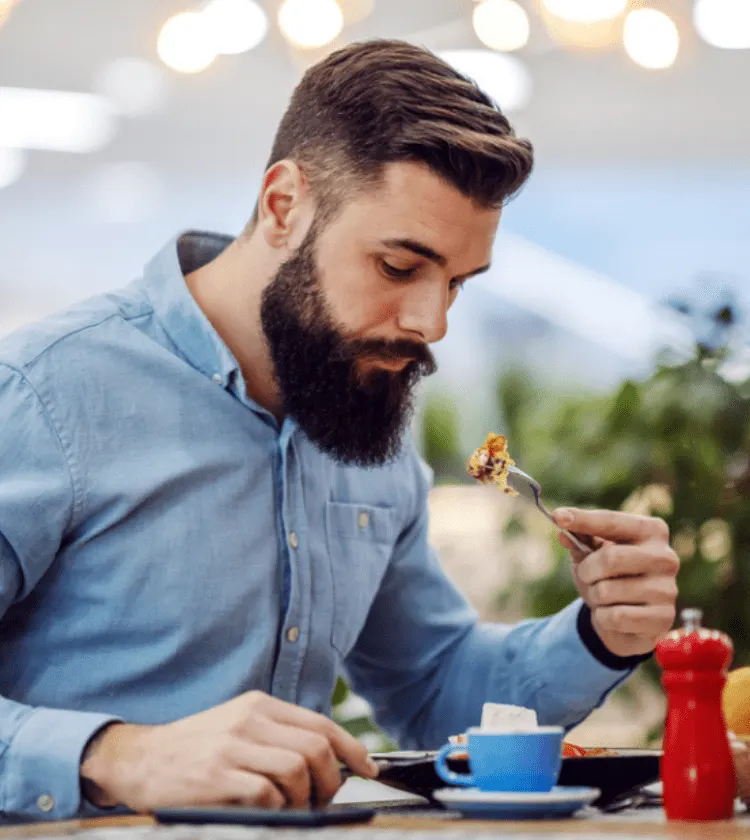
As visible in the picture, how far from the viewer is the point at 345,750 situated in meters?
0.85

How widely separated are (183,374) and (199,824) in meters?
A: 0.62

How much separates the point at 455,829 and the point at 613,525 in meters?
0.49

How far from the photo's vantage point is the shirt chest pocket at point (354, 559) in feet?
4.42

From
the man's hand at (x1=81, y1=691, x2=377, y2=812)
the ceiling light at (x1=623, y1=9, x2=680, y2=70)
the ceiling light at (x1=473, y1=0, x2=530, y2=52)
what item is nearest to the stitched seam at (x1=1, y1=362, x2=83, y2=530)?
the man's hand at (x1=81, y1=691, x2=377, y2=812)

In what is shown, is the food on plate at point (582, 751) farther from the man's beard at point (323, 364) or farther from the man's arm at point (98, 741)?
the man's beard at point (323, 364)

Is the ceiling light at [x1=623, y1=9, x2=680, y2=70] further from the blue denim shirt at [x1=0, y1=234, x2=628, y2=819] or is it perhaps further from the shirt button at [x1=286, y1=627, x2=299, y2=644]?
the shirt button at [x1=286, y1=627, x2=299, y2=644]

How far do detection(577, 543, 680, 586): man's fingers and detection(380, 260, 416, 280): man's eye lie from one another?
1.15 ft

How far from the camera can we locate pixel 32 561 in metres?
1.09

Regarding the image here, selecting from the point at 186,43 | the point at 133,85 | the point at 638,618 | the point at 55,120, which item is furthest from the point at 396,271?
the point at 55,120

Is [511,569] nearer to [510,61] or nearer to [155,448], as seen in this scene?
[155,448]

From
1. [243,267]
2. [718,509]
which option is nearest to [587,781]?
[243,267]

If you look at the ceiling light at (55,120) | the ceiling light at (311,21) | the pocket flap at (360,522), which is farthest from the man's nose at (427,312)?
the ceiling light at (55,120)

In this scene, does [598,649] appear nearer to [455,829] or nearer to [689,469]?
[455,829]

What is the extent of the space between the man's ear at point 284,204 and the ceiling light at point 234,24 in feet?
5.51
